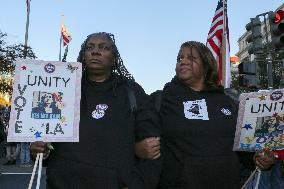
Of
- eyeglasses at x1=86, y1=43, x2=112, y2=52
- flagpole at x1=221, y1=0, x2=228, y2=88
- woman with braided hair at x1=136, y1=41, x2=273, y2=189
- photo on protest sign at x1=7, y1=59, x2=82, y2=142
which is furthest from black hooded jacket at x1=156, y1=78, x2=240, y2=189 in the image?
flagpole at x1=221, y1=0, x2=228, y2=88

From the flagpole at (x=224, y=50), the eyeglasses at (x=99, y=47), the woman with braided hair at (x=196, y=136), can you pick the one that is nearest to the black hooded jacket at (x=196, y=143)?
the woman with braided hair at (x=196, y=136)

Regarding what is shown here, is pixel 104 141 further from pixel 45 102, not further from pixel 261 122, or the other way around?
pixel 261 122

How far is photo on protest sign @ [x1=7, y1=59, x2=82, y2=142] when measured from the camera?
3012mm

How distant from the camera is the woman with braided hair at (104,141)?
9.59 ft

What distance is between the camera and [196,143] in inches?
127

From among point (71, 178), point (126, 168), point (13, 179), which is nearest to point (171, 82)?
point (126, 168)

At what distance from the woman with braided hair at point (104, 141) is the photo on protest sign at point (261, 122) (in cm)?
73

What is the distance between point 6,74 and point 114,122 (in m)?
26.4

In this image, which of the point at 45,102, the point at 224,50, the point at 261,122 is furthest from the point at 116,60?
the point at 224,50

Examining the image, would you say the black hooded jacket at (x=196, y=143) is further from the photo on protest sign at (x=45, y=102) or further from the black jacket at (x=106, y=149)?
the photo on protest sign at (x=45, y=102)

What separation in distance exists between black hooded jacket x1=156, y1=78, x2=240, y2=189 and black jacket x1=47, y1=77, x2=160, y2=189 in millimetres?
206

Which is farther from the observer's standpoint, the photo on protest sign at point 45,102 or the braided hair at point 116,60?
the braided hair at point 116,60

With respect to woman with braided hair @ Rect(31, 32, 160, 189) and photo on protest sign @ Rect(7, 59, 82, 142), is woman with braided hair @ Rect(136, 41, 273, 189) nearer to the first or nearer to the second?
woman with braided hair @ Rect(31, 32, 160, 189)

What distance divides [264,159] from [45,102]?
1.54 metres
